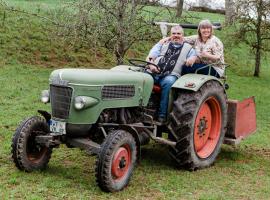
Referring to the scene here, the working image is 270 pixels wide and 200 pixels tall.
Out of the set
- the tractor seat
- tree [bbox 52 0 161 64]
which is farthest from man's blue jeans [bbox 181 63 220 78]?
tree [bbox 52 0 161 64]

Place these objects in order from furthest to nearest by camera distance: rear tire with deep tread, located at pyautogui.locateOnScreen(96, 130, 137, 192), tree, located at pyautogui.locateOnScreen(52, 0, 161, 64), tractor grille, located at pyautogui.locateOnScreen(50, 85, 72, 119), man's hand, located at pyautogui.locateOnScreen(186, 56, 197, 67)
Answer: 1. tree, located at pyautogui.locateOnScreen(52, 0, 161, 64)
2. man's hand, located at pyautogui.locateOnScreen(186, 56, 197, 67)
3. tractor grille, located at pyautogui.locateOnScreen(50, 85, 72, 119)
4. rear tire with deep tread, located at pyautogui.locateOnScreen(96, 130, 137, 192)

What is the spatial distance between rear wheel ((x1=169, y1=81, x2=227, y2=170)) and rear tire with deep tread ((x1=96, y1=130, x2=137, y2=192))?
36.7 inches

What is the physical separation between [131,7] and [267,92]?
7352 millimetres

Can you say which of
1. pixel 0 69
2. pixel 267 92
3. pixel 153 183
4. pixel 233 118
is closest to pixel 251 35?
pixel 267 92

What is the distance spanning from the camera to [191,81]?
7215 millimetres

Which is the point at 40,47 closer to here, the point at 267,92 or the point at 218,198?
the point at 267,92

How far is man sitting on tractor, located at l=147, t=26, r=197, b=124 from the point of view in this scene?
287 inches

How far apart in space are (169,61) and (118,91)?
1.26 m

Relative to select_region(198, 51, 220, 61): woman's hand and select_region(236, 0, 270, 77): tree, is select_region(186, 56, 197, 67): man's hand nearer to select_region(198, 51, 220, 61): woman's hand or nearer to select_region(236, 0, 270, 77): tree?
select_region(198, 51, 220, 61): woman's hand

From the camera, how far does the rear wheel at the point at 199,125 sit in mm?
7113

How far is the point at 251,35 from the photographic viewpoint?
21.5 meters

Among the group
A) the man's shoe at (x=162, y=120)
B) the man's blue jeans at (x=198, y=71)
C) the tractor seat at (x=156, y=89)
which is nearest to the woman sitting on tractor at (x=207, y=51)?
the man's blue jeans at (x=198, y=71)

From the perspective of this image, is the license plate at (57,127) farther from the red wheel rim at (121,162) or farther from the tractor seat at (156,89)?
the tractor seat at (156,89)

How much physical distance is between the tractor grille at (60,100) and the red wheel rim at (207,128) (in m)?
1.98
